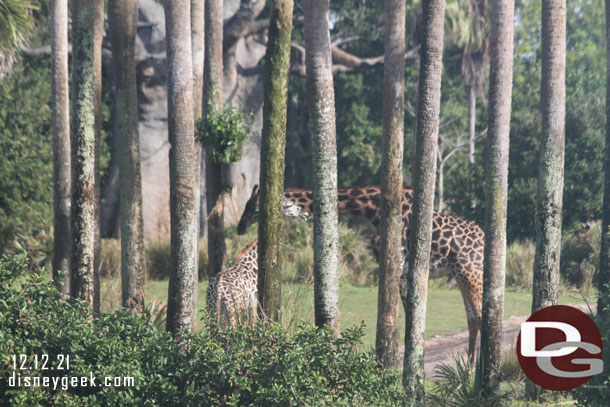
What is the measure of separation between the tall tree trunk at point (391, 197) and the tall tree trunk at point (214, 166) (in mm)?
3640

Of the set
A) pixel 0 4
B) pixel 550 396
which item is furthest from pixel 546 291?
pixel 0 4

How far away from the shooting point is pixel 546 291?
877 cm

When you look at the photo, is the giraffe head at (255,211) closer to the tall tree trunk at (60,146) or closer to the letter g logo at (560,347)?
the tall tree trunk at (60,146)

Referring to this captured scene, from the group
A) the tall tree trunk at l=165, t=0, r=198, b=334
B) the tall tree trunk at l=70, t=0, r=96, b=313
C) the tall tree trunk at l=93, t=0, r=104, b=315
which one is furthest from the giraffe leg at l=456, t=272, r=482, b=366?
the tall tree trunk at l=70, t=0, r=96, b=313

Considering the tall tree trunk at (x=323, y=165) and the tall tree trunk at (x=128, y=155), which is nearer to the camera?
the tall tree trunk at (x=323, y=165)

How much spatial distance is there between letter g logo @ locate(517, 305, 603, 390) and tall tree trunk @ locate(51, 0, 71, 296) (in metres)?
7.14

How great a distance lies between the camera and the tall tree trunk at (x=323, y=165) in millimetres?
8250

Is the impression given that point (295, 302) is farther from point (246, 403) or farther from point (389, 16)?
point (389, 16)

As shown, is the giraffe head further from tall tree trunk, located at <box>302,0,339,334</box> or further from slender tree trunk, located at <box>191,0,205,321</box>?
tall tree trunk, located at <box>302,0,339,334</box>

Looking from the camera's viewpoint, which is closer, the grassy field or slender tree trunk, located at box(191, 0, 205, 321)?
slender tree trunk, located at box(191, 0, 205, 321)

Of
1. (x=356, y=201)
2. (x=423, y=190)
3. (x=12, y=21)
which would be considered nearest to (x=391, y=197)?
(x=423, y=190)

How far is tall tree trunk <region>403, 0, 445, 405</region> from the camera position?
8211mm

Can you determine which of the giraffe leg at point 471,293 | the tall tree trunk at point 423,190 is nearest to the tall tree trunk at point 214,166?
the giraffe leg at point 471,293

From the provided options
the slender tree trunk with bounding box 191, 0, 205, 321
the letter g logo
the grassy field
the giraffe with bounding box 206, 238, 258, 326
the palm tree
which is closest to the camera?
the letter g logo
